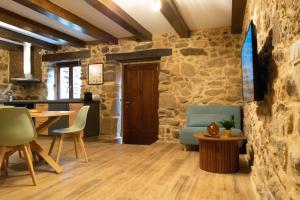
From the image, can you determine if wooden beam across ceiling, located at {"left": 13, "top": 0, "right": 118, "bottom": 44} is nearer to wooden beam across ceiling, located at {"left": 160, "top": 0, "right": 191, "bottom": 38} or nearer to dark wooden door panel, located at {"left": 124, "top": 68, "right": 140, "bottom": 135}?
dark wooden door panel, located at {"left": 124, "top": 68, "right": 140, "bottom": 135}

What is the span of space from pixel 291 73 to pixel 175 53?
406 centimetres

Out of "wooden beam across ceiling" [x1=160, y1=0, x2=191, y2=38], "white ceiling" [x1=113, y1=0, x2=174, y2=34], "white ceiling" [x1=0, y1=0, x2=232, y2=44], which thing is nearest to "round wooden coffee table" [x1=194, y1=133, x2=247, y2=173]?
"wooden beam across ceiling" [x1=160, y1=0, x2=191, y2=38]

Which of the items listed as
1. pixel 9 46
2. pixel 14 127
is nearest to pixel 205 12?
pixel 14 127

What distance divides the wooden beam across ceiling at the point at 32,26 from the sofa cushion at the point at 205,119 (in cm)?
334

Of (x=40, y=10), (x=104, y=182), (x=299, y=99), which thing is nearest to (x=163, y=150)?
(x=104, y=182)

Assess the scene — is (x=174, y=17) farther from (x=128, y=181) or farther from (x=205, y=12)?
(x=128, y=181)

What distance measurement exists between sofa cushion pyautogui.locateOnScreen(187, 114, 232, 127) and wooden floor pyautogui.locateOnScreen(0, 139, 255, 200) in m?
0.85

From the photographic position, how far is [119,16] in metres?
3.86

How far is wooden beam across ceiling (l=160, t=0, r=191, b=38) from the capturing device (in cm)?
348

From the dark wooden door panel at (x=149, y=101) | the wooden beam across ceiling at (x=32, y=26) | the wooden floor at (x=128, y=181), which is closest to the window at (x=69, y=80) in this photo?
the wooden beam across ceiling at (x=32, y=26)

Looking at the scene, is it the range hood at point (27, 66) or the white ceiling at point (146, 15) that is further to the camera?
the range hood at point (27, 66)

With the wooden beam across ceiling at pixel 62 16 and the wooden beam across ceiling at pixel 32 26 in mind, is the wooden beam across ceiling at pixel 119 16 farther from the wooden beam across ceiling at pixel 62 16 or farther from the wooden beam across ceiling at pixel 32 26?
the wooden beam across ceiling at pixel 32 26

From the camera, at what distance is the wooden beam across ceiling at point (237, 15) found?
10.7 feet

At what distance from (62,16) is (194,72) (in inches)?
109
